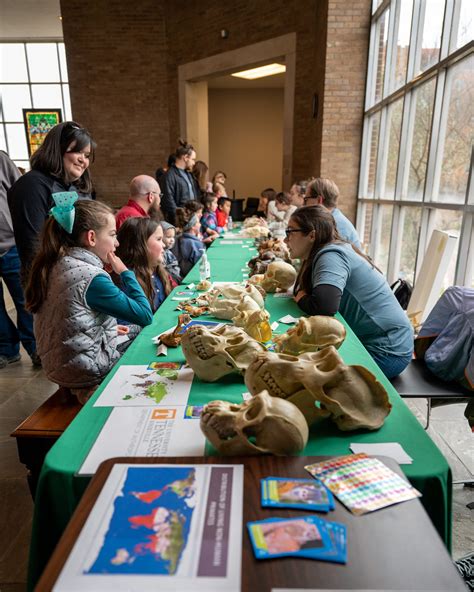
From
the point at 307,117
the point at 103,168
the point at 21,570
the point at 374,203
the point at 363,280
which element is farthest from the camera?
the point at 103,168

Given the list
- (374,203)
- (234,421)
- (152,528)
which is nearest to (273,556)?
(152,528)

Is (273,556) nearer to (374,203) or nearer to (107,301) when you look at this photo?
(107,301)

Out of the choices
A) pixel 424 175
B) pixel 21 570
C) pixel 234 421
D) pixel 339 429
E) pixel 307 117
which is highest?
pixel 307 117

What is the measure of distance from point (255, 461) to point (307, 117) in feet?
29.2

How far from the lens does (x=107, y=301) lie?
76.5 inches

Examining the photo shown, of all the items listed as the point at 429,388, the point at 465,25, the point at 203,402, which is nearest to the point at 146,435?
the point at 203,402

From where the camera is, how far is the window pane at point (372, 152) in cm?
687

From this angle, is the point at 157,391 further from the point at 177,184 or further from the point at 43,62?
the point at 43,62

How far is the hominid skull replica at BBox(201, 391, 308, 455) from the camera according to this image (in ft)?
3.26

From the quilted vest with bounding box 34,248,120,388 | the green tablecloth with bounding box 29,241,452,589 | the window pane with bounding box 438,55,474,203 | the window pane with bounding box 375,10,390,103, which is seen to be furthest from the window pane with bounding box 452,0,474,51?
the quilted vest with bounding box 34,248,120,388

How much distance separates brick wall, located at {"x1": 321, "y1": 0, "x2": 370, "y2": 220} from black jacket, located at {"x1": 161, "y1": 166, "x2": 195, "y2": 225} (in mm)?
3008

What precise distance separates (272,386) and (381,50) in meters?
6.98

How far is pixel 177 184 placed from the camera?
5672 millimetres

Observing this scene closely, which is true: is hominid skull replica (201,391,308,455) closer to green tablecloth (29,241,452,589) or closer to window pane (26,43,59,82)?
green tablecloth (29,241,452,589)
